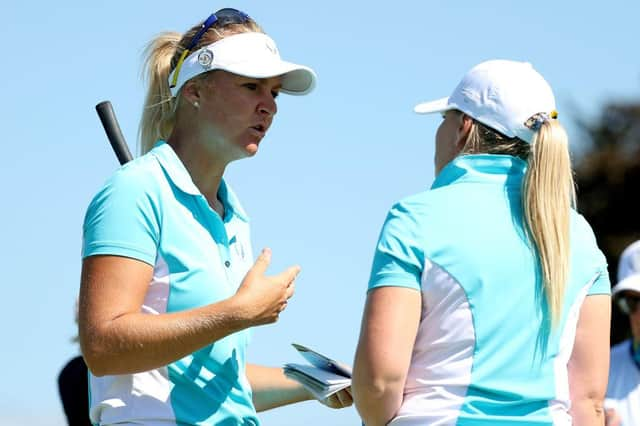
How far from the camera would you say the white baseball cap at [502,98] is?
4.56m

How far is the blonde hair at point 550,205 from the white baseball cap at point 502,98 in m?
0.09

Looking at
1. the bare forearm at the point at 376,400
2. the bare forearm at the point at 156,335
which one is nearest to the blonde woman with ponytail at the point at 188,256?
the bare forearm at the point at 156,335

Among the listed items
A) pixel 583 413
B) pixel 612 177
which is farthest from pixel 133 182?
pixel 612 177

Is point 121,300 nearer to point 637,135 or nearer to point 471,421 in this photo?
point 471,421

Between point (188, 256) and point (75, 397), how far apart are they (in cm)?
257

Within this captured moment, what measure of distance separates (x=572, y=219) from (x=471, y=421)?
74 cm

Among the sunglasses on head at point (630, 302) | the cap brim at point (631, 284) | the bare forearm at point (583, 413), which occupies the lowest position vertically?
the sunglasses on head at point (630, 302)

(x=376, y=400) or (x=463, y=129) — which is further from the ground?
(x=463, y=129)

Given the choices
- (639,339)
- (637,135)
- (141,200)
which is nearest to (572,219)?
(141,200)

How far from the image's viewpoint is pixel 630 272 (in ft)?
26.5

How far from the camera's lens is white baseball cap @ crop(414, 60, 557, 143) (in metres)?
4.56

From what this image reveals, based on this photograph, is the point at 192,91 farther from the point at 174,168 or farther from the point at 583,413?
the point at 583,413

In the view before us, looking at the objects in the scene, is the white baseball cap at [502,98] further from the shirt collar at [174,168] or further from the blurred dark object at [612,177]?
the blurred dark object at [612,177]

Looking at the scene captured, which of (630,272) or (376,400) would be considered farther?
(630,272)
